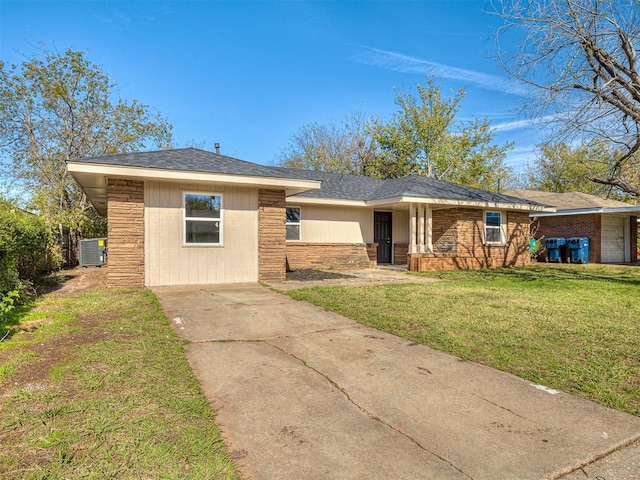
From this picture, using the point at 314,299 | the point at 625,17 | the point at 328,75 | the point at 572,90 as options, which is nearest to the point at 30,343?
the point at 314,299

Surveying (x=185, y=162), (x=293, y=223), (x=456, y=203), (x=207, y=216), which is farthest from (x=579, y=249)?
(x=185, y=162)

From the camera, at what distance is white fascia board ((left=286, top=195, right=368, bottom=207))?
1387 cm

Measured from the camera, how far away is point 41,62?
16.9m

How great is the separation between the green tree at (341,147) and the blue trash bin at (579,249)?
16526 mm

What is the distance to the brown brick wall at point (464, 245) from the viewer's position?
1499cm

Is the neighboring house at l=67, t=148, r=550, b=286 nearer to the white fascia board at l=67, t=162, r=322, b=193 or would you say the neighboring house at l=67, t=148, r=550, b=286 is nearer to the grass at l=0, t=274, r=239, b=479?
the white fascia board at l=67, t=162, r=322, b=193

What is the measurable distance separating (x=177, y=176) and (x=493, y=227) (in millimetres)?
13212

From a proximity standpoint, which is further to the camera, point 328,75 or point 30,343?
point 328,75

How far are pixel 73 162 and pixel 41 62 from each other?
13112 mm

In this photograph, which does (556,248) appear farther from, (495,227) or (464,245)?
(464,245)

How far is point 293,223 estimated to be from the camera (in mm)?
14359

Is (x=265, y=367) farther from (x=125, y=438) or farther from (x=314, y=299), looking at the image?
(x=314, y=299)

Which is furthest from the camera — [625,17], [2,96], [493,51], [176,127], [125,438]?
[176,127]

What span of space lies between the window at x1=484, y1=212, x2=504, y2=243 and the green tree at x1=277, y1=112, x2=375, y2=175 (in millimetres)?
16277
